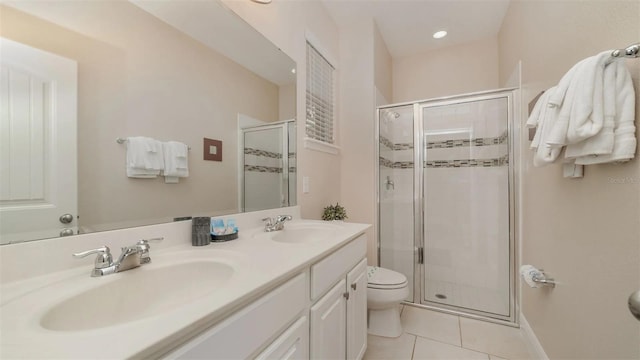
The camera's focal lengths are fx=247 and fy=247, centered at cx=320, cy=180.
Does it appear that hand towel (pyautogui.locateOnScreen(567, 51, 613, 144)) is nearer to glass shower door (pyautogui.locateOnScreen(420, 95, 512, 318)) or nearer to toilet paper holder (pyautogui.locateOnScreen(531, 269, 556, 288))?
toilet paper holder (pyautogui.locateOnScreen(531, 269, 556, 288))

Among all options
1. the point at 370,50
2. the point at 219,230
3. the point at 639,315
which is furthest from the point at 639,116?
the point at 370,50

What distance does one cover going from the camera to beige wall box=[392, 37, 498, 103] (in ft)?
8.96

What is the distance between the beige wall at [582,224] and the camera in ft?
2.69

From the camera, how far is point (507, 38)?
227 cm

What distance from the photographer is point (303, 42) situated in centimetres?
187

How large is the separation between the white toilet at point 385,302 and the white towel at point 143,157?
1.50 m

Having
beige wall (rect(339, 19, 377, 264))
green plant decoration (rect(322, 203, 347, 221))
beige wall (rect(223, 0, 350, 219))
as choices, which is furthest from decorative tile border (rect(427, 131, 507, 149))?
green plant decoration (rect(322, 203, 347, 221))

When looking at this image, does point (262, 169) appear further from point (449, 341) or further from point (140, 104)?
point (449, 341)

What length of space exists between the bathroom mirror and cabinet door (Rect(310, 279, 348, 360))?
2.10 ft

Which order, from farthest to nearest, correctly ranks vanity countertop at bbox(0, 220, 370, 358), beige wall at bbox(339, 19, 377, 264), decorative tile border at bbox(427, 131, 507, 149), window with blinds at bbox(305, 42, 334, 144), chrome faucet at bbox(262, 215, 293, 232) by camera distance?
beige wall at bbox(339, 19, 377, 264) → decorative tile border at bbox(427, 131, 507, 149) → window with blinds at bbox(305, 42, 334, 144) → chrome faucet at bbox(262, 215, 293, 232) → vanity countertop at bbox(0, 220, 370, 358)

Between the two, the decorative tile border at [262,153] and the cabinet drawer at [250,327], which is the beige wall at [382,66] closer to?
the decorative tile border at [262,153]

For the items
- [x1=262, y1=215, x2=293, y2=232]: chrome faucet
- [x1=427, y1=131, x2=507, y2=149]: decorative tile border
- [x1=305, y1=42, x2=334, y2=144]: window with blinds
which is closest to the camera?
[x1=262, y1=215, x2=293, y2=232]: chrome faucet

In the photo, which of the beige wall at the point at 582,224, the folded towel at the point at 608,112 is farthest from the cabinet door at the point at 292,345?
the folded towel at the point at 608,112

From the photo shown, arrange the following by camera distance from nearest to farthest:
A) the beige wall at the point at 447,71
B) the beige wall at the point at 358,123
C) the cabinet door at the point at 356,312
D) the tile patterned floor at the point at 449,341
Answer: the cabinet door at the point at 356,312 → the tile patterned floor at the point at 449,341 → the beige wall at the point at 358,123 → the beige wall at the point at 447,71
